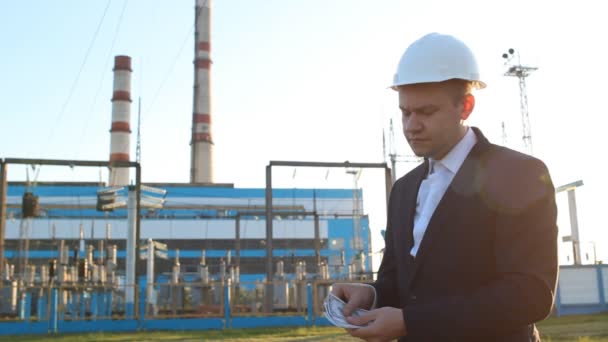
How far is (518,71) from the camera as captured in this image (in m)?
32.9

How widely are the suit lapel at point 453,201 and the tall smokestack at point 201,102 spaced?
4722 cm

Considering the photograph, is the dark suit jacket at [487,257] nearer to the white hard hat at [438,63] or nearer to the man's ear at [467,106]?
the man's ear at [467,106]

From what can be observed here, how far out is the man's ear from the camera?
191 centimetres

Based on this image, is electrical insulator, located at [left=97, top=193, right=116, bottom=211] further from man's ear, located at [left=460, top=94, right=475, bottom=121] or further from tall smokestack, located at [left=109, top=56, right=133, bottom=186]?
man's ear, located at [left=460, top=94, right=475, bottom=121]

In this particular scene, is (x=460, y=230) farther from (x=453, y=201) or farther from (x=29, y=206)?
(x=29, y=206)

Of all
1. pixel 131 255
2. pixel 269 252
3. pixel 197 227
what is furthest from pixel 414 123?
pixel 197 227

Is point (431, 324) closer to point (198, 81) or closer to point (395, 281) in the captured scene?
point (395, 281)

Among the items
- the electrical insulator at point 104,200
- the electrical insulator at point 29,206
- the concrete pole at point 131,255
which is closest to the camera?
the concrete pole at point 131,255

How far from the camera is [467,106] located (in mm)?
1923

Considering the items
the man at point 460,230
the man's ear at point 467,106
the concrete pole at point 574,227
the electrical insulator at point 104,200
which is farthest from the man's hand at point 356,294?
the concrete pole at point 574,227

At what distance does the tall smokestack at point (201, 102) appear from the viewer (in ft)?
159

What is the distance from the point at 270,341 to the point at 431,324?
508 inches

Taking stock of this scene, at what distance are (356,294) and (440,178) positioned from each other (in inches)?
16.0

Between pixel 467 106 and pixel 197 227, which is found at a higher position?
pixel 197 227
